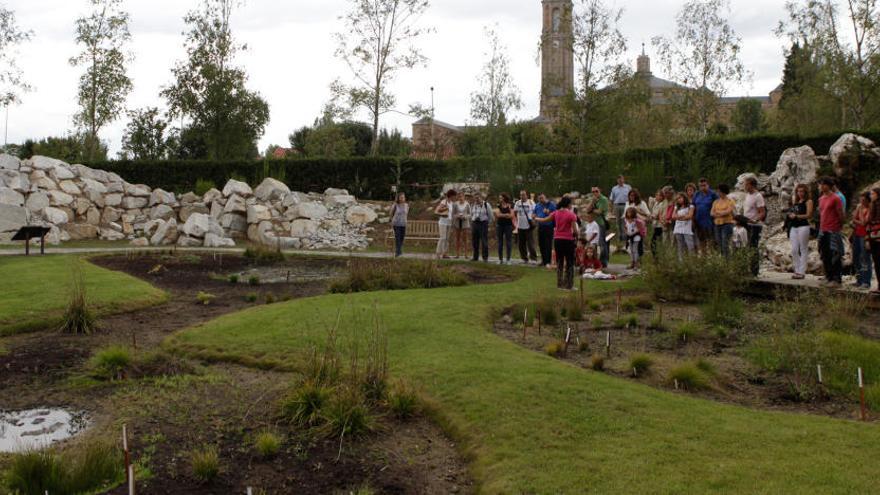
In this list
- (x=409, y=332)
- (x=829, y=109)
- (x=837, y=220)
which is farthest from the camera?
(x=829, y=109)

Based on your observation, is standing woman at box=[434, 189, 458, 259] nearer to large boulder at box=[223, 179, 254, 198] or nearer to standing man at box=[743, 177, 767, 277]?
standing man at box=[743, 177, 767, 277]

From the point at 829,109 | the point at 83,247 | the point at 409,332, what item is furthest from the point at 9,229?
the point at 829,109

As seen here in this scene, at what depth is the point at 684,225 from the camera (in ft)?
44.0

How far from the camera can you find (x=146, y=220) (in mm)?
27891

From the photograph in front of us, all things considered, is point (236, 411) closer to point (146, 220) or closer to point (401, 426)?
point (401, 426)

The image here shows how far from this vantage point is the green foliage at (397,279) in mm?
13422

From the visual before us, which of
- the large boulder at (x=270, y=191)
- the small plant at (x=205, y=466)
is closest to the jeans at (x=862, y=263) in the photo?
the small plant at (x=205, y=466)

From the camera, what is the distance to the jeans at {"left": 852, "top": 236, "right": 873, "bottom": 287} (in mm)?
11258

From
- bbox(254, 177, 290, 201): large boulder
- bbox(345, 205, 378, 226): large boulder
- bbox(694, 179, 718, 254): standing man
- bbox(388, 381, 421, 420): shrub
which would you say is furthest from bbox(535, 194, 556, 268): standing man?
bbox(254, 177, 290, 201): large boulder

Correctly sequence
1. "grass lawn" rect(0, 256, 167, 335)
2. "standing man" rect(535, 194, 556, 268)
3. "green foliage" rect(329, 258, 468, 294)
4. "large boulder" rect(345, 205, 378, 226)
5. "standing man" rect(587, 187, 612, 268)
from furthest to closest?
"large boulder" rect(345, 205, 378, 226), "standing man" rect(535, 194, 556, 268), "standing man" rect(587, 187, 612, 268), "green foliage" rect(329, 258, 468, 294), "grass lawn" rect(0, 256, 167, 335)

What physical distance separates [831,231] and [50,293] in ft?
41.1

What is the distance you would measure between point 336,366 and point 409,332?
271cm

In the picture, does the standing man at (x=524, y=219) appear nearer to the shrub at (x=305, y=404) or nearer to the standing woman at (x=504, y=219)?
the standing woman at (x=504, y=219)

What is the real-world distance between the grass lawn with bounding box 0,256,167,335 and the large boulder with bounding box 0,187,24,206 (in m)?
9.73
